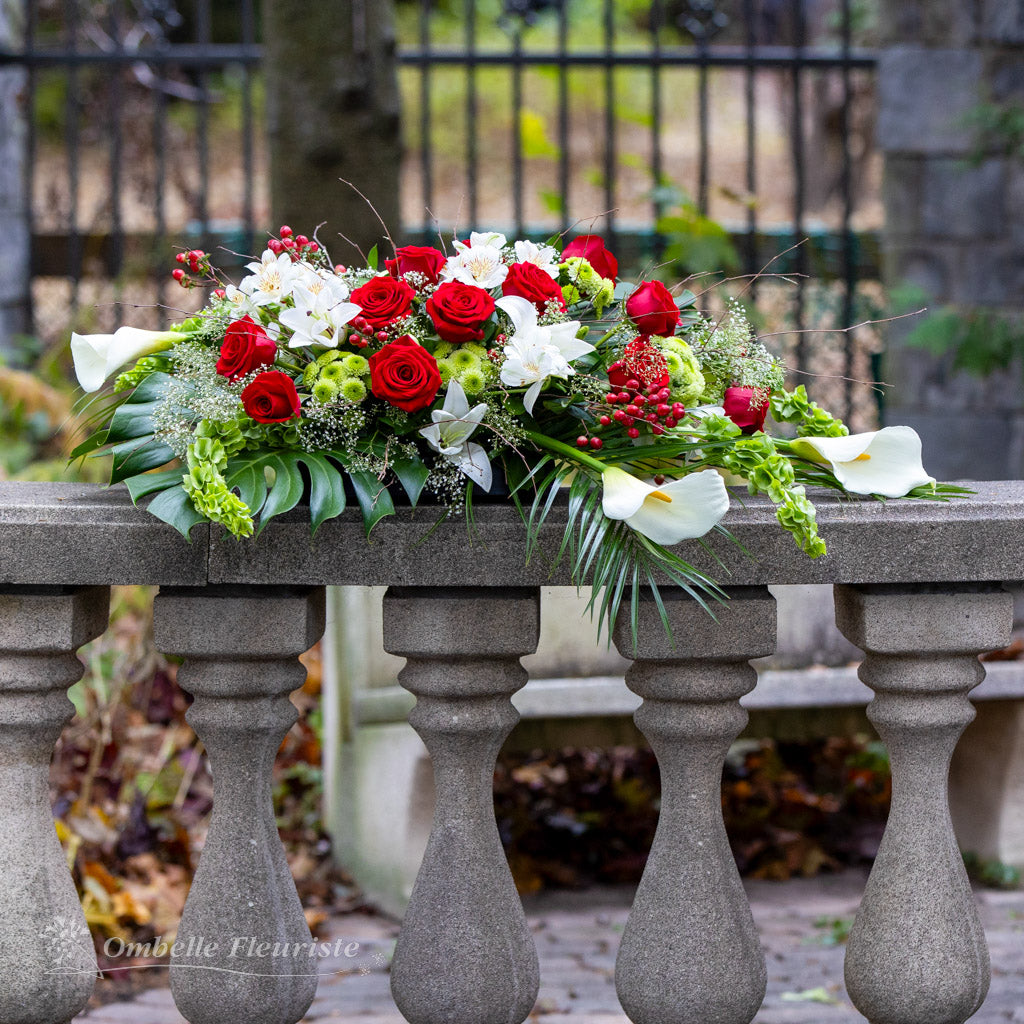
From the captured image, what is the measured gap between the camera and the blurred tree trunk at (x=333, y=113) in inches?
148

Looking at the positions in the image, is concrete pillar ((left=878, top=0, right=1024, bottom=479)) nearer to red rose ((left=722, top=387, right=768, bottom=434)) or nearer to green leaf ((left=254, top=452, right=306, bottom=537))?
red rose ((left=722, top=387, right=768, bottom=434))

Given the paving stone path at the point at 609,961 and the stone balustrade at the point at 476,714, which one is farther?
the paving stone path at the point at 609,961

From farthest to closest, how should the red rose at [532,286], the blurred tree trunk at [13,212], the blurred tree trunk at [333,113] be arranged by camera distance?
the blurred tree trunk at [13,212]
the blurred tree trunk at [333,113]
the red rose at [532,286]

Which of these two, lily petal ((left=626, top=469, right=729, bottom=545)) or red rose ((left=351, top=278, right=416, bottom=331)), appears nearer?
lily petal ((left=626, top=469, right=729, bottom=545))

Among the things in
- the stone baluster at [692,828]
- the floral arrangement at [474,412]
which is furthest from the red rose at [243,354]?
the stone baluster at [692,828]

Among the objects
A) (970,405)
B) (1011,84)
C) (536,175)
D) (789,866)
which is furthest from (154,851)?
(536,175)

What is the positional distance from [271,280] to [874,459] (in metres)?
0.82

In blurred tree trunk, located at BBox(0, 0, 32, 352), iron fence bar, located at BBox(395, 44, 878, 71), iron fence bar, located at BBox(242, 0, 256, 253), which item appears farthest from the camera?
blurred tree trunk, located at BBox(0, 0, 32, 352)

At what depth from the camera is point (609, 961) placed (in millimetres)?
2908

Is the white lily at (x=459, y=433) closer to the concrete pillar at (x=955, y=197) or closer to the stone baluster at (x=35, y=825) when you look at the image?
the stone baluster at (x=35, y=825)

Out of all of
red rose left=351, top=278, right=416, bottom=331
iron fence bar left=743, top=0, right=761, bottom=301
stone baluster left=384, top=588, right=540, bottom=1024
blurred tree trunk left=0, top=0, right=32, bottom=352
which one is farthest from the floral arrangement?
blurred tree trunk left=0, top=0, right=32, bottom=352

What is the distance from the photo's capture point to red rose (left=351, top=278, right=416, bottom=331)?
4.92ft

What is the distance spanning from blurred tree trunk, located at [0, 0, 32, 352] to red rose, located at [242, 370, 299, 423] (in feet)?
15.9

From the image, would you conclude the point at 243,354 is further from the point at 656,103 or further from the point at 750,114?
the point at 750,114
